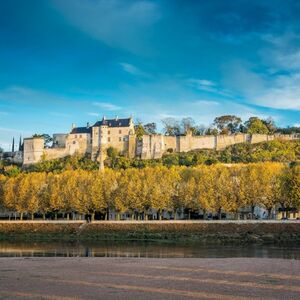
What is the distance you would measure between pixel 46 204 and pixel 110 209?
922cm

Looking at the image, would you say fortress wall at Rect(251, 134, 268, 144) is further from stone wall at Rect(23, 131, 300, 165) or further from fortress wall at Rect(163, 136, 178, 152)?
fortress wall at Rect(163, 136, 178, 152)

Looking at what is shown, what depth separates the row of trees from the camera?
63906 mm

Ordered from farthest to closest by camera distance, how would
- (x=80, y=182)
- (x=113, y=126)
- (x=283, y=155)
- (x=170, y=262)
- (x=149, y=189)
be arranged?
(x=113, y=126)
(x=283, y=155)
(x=80, y=182)
(x=149, y=189)
(x=170, y=262)

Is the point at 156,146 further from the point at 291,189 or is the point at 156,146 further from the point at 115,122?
the point at 291,189

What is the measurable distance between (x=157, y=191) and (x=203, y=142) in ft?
211

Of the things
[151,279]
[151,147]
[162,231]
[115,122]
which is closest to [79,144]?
[115,122]

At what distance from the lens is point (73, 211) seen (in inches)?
2896

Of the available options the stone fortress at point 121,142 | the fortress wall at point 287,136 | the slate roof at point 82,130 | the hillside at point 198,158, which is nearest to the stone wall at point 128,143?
the stone fortress at point 121,142

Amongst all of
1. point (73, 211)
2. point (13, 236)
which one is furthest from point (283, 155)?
point (13, 236)

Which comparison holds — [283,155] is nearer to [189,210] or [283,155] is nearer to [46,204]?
[189,210]

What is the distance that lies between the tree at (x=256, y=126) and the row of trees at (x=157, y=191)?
7513 cm

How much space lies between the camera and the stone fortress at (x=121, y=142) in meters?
126

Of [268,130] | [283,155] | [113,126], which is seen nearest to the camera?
[283,155]

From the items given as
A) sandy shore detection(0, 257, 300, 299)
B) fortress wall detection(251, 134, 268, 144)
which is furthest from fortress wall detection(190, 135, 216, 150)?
sandy shore detection(0, 257, 300, 299)
